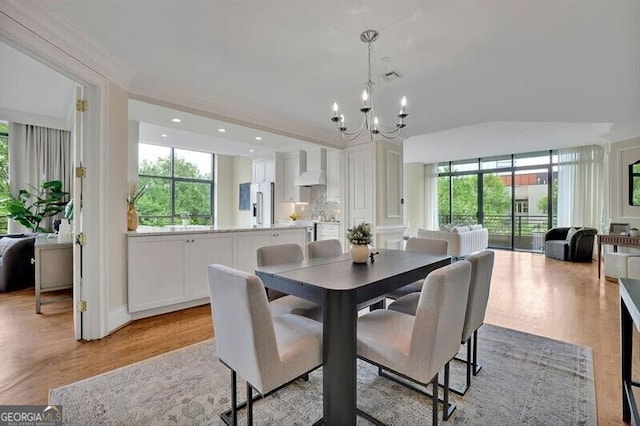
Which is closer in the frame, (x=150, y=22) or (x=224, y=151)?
(x=150, y=22)

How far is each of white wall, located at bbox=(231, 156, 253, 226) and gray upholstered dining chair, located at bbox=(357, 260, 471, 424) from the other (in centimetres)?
777

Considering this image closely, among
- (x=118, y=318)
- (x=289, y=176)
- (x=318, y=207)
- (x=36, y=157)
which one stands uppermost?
(x=36, y=157)

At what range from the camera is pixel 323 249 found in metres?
2.95

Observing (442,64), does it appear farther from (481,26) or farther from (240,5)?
(240,5)

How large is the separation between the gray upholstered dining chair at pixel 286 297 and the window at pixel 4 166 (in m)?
5.49

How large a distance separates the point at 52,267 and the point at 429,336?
421cm

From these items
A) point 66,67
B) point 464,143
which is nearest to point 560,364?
→ point 66,67

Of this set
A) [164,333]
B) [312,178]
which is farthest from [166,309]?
[312,178]

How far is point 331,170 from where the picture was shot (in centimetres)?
632

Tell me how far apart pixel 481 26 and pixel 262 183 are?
5.76 meters

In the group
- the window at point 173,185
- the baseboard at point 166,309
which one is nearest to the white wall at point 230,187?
A: the window at point 173,185

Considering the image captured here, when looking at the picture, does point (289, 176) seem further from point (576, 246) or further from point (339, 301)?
point (576, 246)

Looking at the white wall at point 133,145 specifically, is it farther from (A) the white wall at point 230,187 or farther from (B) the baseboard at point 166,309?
(A) the white wall at point 230,187

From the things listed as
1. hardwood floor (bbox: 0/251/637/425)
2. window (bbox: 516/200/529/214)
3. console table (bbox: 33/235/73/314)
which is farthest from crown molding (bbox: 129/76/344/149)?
window (bbox: 516/200/529/214)
